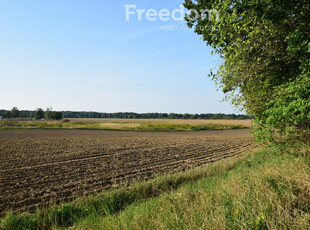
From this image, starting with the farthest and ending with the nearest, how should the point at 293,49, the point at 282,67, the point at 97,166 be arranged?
1. the point at 97,166
2. the point at 282,67
3. the point at 293,49

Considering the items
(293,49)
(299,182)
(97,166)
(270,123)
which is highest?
(293,49)

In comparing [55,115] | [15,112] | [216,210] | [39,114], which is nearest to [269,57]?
[216,210]

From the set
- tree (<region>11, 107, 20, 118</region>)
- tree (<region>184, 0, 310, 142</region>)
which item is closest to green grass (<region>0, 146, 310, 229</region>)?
tree (<region>184, 0, 310, 142</region>)

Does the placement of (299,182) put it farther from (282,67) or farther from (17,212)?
(17,212)

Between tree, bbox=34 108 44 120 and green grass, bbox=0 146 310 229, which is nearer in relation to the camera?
green grass, bbox=0 146 310 229

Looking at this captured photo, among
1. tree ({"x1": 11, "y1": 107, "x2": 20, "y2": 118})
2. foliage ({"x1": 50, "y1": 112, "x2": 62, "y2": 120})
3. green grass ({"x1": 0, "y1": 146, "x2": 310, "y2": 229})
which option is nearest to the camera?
green grass ({"x1": 0, "y1": 146, "x2": 310, "y2": 229})

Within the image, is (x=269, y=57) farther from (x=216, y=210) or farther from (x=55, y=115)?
(x=55, y=115)

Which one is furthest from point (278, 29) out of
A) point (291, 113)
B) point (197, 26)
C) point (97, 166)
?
point (97, 166)

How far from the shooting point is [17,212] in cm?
622

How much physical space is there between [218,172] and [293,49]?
662 cm

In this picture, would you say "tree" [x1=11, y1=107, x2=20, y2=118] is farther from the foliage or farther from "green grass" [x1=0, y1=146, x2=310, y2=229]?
A: "green grass" [x1=0, y1=146, x2=310, y2=229]

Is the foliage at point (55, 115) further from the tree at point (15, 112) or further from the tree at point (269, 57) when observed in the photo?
the tree at point (269, 57)

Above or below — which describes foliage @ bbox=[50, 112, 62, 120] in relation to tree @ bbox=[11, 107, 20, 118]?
below

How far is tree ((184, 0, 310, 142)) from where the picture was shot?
576 cm
